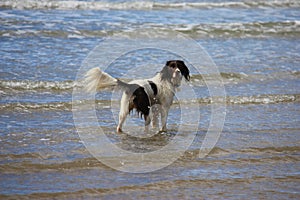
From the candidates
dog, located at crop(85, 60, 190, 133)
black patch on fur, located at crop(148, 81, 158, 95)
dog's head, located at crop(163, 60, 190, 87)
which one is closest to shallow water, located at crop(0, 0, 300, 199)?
dog, located at crop(85, 60, 190, 133)

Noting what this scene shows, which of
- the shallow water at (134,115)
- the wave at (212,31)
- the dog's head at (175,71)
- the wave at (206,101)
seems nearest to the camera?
the shallow water at (134,115)

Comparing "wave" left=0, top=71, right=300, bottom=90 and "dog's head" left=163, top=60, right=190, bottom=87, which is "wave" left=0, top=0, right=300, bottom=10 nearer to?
"wave" left=0, top=71, right=300, bottom=90

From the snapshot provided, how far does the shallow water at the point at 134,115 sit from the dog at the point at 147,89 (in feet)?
0.95

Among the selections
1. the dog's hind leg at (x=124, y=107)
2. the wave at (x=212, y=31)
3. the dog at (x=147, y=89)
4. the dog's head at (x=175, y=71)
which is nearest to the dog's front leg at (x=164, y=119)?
the dog at (x=147, y=89)

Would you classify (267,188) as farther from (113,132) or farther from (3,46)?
(3,46)

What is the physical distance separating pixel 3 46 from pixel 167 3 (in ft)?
20.8

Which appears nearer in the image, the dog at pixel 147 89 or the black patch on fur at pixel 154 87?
the dog at pixel 147 89

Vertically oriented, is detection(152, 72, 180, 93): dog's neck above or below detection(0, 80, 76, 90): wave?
above

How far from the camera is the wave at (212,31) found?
41.7 feet

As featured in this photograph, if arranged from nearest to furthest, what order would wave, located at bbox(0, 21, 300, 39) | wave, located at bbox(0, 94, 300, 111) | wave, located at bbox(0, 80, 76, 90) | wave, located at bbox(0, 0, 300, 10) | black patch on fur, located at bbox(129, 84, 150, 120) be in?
black patch on fur, located at bbox(129, 84, 150, 120) < wave, located at bbox(0, 94, 300, 111) < wave, located at bbox(0, 80, 76, 90) < wave, located at bbox(0, 21, 300, 39) < wave, located at bbox(0, 0, 300, 10)

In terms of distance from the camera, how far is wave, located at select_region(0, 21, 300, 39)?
12.7 meters

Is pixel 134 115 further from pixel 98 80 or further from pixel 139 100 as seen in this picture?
pixel 98 80

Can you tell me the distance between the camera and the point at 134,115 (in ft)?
27.5

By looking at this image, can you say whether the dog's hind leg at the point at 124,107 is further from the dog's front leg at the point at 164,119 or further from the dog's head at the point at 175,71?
the dog's head at the point at 175,71
